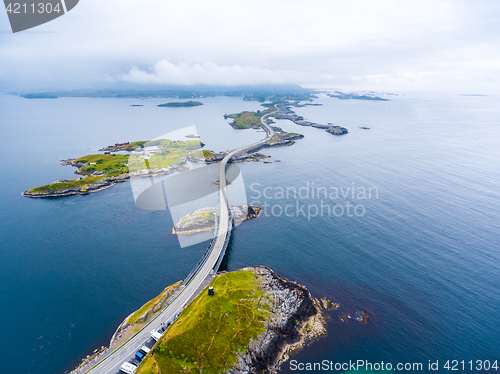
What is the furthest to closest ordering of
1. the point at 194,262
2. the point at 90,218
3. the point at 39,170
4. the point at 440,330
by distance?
the point at 39,170
the point at 90,218
the point at 194,262
the point at 440,330

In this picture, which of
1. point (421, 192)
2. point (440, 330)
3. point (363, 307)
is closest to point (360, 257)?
point (363, 307)

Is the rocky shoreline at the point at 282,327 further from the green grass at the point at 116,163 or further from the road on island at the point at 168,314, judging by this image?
the green grass at the point at 116,163

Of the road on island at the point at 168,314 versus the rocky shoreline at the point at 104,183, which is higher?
the rocky shoreline at the point at 104,183

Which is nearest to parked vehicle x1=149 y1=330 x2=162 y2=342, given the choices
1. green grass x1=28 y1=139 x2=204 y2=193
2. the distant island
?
the distant island

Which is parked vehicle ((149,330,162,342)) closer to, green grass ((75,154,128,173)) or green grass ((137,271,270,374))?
green grass ((137,271,270,374))

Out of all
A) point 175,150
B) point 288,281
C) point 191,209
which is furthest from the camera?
point 175,150

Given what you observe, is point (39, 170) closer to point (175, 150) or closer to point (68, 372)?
point (175, 150)

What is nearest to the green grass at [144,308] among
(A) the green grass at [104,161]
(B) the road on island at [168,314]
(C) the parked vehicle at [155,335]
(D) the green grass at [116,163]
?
(B) the road on island at [168,314]
